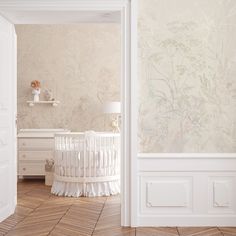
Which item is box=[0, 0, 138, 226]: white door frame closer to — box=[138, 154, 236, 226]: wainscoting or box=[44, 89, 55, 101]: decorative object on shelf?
box=[138, 154, 236, 226]: wainscoting

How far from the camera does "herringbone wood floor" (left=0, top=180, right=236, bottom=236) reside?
3.73 m

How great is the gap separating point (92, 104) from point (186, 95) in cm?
351

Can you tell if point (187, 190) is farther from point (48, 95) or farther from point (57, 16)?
point (48, 95)

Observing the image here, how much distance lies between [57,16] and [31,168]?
133 inches

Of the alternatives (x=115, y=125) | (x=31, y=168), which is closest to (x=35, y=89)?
(x=31, y=168)

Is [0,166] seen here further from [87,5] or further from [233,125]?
[233,125]

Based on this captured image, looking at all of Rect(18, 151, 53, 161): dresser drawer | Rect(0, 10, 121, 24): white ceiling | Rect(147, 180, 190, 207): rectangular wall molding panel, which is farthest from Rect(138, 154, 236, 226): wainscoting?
Rect(18, 151, 53, 161): dresser drawer

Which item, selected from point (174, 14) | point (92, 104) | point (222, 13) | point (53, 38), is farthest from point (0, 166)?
point (53, 38)

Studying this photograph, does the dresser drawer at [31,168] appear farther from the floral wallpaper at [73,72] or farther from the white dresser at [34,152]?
the floral wallpaper at [73,72]

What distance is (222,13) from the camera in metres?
4.02

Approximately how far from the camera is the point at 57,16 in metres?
4.27

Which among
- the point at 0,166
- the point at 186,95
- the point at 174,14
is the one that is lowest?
the point at 0,166

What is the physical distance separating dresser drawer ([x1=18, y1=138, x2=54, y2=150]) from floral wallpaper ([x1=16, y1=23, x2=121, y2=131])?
0.57 metres

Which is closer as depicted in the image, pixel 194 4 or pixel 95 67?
pixel 194 4
